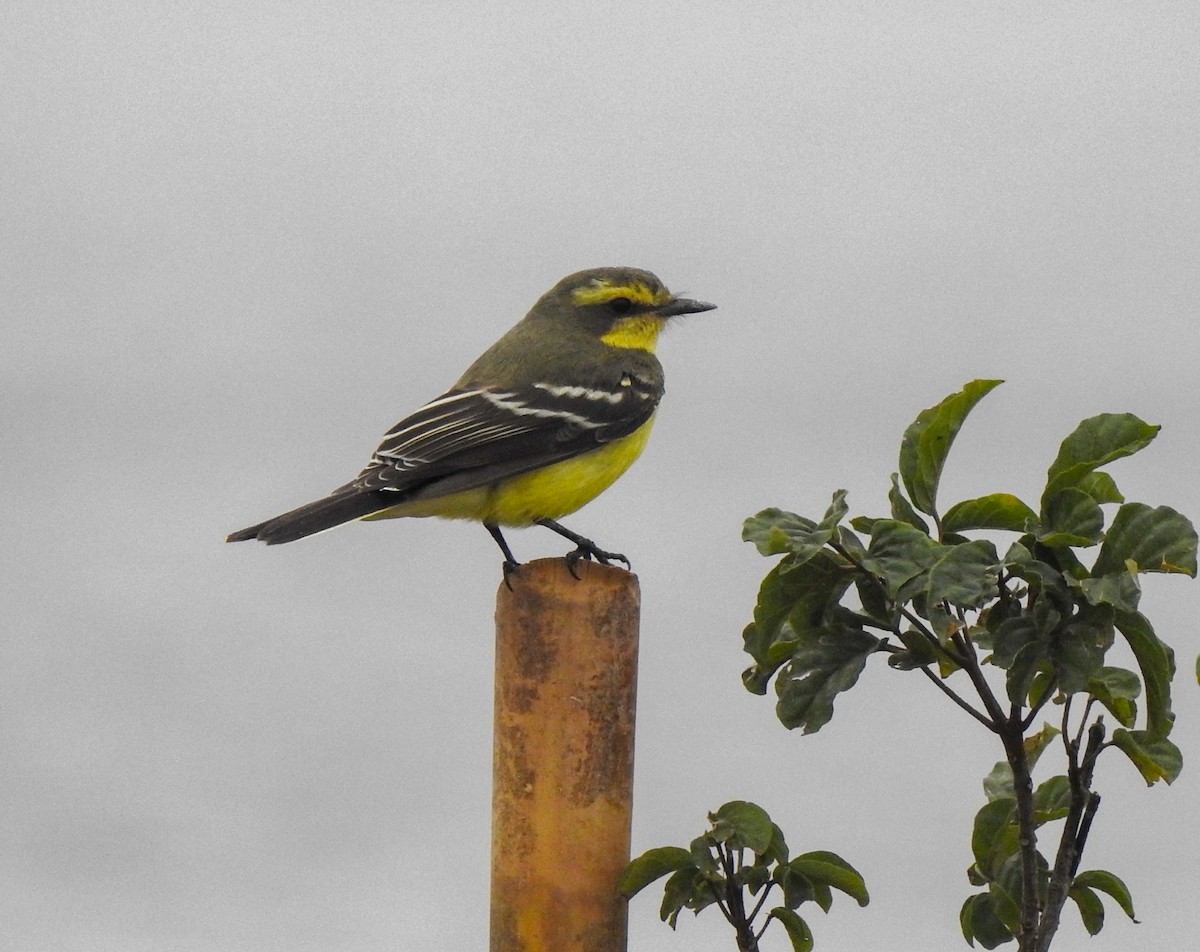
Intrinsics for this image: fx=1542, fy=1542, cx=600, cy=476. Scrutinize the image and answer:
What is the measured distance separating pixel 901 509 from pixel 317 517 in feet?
8.19

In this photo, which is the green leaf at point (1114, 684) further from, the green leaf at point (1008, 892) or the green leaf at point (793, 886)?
the green leaf at point (793, 886)

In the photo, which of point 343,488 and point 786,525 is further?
point 343,488

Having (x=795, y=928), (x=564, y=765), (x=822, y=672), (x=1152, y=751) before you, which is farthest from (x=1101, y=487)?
(x=564, y=765)

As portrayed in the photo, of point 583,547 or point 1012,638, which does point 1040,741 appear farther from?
point 583,547

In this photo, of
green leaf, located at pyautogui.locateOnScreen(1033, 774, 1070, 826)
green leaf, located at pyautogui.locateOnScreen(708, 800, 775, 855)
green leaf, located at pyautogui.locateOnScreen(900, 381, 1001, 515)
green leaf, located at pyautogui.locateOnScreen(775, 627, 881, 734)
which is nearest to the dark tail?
green leaf, located at pyautogui.locateOnScreen(708, 800, 775, 855)

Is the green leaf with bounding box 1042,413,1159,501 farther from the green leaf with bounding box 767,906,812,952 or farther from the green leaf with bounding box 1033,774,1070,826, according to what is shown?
the green leaf with bounding box 767,906,812,952

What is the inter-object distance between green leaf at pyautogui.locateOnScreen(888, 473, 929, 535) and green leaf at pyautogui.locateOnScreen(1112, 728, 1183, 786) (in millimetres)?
546

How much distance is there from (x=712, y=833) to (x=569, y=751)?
43cm

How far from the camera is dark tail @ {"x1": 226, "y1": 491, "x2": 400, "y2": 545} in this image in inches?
192

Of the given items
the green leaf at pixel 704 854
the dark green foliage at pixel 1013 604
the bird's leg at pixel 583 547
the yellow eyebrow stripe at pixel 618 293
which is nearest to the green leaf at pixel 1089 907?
the dark green foliage at pixel 1013 604

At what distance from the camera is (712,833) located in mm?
3137

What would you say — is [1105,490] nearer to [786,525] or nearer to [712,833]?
[786,525]

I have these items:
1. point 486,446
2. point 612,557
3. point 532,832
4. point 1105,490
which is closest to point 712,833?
point 532,832

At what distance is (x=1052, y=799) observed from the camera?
127 inches
